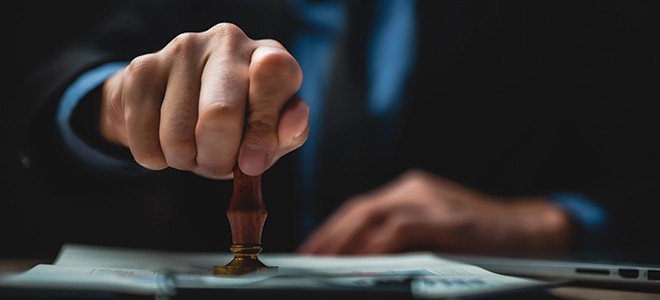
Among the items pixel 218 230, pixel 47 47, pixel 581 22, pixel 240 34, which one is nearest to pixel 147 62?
pixel 240 34

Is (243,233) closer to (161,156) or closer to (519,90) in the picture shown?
(161,156)

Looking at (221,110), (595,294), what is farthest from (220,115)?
(595,294)

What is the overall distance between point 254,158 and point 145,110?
0.22ft

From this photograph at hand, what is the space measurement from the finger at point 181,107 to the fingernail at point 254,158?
0.08 ft

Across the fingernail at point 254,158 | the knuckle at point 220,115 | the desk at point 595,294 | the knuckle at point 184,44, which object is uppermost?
Result: the knuckle at point 184,44

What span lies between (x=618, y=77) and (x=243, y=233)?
2.92 feet

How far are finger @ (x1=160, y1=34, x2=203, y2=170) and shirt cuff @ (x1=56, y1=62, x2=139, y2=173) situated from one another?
0.12 m

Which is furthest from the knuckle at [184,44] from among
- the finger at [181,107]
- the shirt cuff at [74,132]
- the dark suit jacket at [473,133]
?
the dark suit jacket at [473,133]

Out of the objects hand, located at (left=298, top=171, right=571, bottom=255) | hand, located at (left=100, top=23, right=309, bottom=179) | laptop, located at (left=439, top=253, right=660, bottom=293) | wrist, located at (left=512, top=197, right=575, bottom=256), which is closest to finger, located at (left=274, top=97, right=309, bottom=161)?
hand, located at (left=100, top=23, right=309, bottom=179)

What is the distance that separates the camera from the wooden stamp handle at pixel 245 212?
329 millimetres

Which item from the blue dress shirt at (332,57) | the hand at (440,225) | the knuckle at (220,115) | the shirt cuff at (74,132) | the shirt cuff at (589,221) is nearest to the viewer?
Answer: the knuckle at (220,115)

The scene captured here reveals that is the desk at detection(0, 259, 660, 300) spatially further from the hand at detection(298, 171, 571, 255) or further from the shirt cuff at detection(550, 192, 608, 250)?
the shirt cuff at detection(550, 192, 608, 250)

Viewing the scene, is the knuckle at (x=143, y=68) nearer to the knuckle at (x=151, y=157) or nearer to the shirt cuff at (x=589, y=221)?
the knuckle at (x=151, y=157)

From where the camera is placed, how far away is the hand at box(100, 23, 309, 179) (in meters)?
0.29
